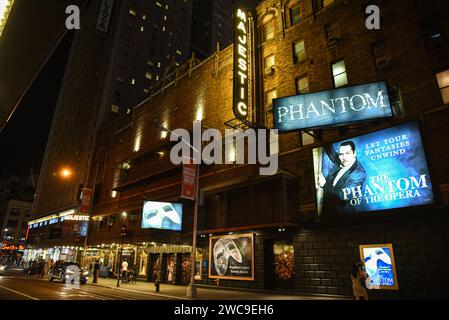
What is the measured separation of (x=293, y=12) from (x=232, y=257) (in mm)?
20368

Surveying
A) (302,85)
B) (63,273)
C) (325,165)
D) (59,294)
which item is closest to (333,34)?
(302,85)

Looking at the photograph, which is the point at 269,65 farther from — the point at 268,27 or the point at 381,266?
the point at 381,266

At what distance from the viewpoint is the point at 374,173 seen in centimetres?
1598

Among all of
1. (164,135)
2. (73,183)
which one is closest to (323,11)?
(164,135)

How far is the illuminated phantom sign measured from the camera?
73.4 feet

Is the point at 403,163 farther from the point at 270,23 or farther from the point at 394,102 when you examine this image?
the point at 270,23

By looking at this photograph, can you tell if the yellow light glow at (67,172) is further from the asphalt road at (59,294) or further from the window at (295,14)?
the window at (295,14)

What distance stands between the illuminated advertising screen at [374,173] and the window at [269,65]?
8.99 metres

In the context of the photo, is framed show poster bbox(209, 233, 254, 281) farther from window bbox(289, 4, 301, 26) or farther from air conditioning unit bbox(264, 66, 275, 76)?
window bbox(289, 4, 301, 26)

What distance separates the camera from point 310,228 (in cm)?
1869

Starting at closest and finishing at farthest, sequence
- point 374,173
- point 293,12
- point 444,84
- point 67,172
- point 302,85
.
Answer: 1. point 444,84
2. point 374,173
3. point 302,85
4. point 293,12
5. point 67,172

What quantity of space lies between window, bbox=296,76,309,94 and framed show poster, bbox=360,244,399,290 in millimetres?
11626

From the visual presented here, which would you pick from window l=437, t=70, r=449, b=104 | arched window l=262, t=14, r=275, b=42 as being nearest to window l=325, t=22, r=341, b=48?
arched window l=262, t=14, r=275, b=42
